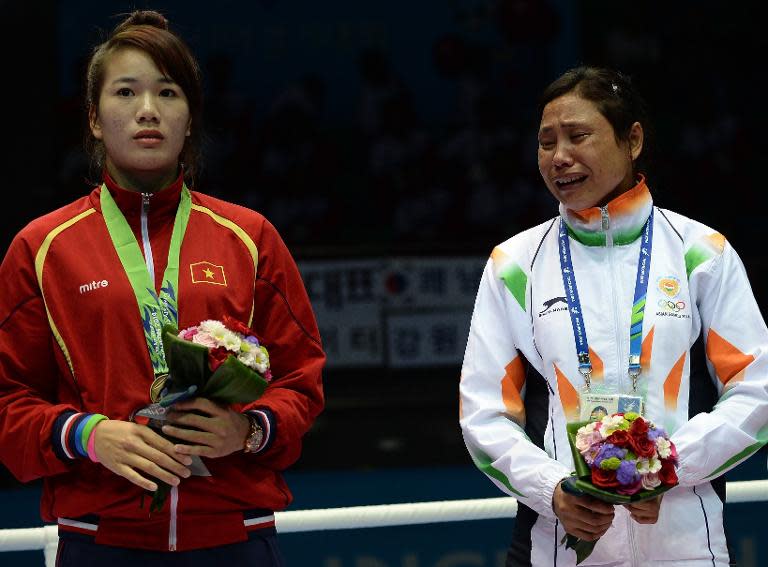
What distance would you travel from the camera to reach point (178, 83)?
8.19 feet

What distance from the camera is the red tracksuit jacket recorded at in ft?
7.59

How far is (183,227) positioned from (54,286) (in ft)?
0.93

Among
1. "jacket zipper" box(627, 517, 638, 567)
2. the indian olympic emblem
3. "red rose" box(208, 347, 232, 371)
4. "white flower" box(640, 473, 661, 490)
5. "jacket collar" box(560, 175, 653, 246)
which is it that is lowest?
"jacket zipper" box(627, 517, 638, 567)

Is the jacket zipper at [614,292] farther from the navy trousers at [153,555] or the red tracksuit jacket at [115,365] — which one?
the navy trousers at [153,555]

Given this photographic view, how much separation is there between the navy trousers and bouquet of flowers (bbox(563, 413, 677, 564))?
0.64 meters

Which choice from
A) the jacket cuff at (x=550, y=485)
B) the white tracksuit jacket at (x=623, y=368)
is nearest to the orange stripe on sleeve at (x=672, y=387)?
the white tracksuit jacket at (x=623, y=368)

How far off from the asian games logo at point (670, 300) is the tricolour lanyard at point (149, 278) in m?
0.97

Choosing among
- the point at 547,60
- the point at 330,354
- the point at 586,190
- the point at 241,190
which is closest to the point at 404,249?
the point at 330,354

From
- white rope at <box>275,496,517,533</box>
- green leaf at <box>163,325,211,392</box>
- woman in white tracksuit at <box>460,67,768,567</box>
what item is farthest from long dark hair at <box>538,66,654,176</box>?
white rope at <box>275,496,517,533</box>

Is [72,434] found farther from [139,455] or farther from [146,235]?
[146,235]

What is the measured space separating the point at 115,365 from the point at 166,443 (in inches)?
8.0

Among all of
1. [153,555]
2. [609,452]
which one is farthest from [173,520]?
[609,452]

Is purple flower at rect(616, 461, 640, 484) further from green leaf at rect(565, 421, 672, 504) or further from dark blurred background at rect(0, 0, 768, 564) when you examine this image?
dark blurred background at rect(0, 0, 768, 564)

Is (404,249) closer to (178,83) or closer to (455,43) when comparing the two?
(455,43)
